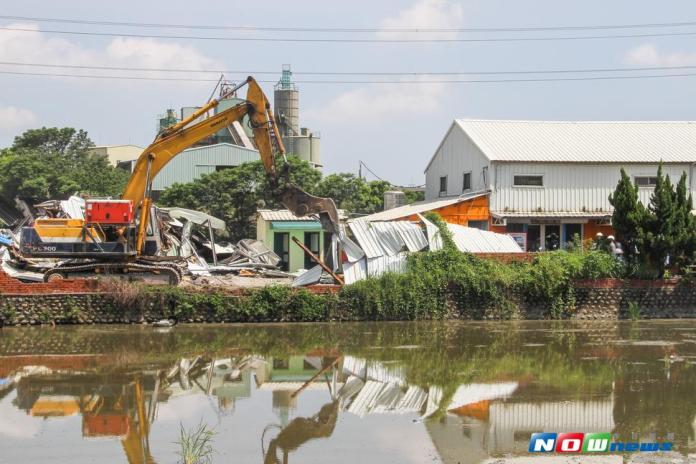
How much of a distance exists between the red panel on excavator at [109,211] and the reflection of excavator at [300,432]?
12.0m

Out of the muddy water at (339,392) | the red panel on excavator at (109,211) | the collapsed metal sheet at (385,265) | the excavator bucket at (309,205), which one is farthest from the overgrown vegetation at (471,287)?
the red panel on excavator at (109,211)

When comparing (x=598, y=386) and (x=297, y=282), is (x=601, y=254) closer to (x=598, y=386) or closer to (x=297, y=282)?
(x=297, y=282)

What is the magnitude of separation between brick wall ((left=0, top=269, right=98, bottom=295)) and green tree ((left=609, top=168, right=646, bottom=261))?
15.7m

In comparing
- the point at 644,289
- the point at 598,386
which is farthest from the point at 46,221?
the point at 644,289

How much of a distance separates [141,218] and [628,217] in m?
14.5

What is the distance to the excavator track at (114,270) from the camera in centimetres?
2586

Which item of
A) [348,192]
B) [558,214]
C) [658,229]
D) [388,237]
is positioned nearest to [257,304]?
[388,237]

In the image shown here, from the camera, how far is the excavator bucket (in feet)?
89.5

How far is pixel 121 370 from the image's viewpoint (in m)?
18.2

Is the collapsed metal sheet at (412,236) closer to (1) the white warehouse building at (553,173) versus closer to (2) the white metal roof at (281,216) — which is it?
(1) the white warehouse building at (553,173)

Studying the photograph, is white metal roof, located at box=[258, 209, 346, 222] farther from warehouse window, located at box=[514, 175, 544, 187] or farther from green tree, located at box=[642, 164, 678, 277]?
green tree, located at box=[642, 164, 678, 277]

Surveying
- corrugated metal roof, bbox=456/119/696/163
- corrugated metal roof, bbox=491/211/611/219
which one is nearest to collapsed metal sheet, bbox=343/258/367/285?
corrugated metal roof, bbox=491/211/611/219

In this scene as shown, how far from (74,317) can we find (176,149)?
5804 millimetres

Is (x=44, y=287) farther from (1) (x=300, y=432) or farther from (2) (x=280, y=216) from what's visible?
(1) (x=300, y=432)
